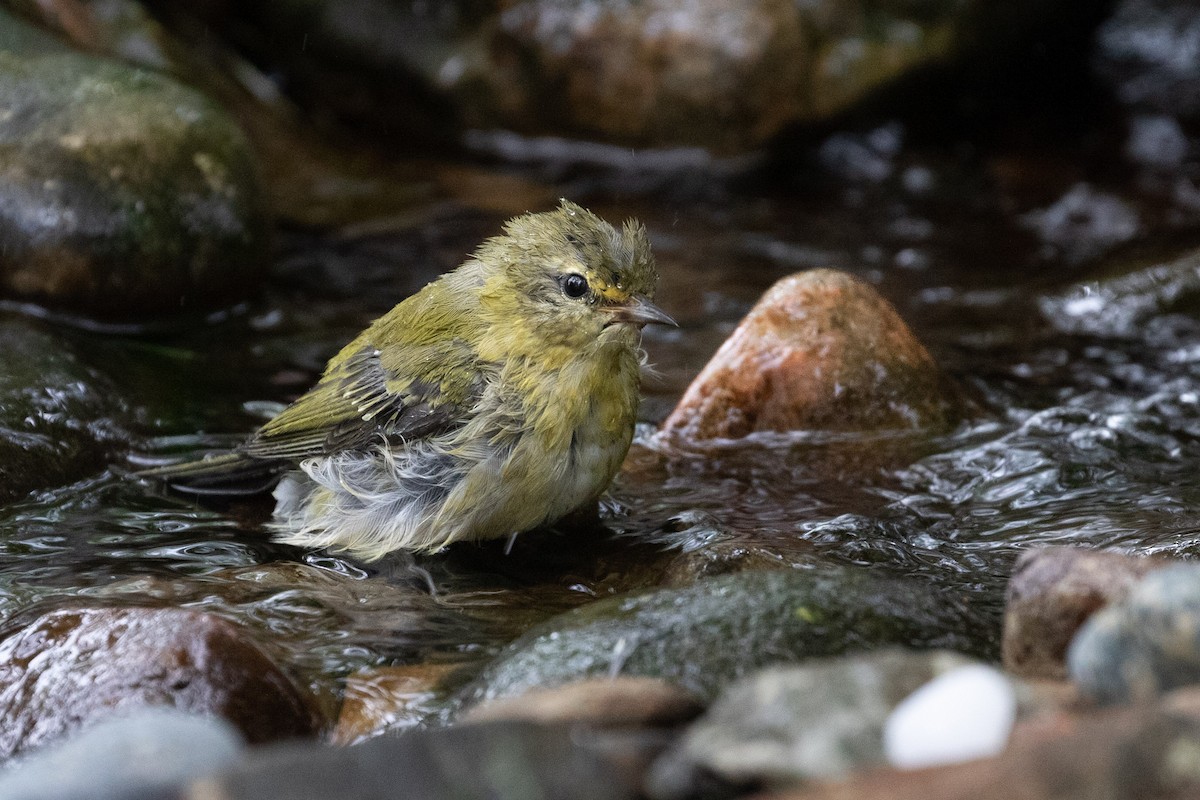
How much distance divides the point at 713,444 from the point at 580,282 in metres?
1.28

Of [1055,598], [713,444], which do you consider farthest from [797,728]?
[713,444]

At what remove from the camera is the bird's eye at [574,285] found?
485 centimetres

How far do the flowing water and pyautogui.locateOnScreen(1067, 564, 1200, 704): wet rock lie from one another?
37.5 inches

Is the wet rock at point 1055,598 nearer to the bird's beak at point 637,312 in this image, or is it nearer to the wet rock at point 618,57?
the bird's beak at point 637,312

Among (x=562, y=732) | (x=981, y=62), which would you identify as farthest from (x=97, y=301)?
(x=981, y=62)

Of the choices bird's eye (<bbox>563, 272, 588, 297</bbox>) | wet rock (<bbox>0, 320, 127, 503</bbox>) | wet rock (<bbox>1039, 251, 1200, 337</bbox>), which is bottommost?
wet rock (<bbox>0, 320, 127, 503</bbox>)

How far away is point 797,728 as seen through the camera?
2.57 m

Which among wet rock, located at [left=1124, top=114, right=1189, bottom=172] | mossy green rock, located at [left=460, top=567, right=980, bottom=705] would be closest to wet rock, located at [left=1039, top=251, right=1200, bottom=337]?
wet rock, located at [left=1124, top=114, right=1189, bottom=172]

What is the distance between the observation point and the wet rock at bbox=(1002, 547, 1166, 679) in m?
3.05

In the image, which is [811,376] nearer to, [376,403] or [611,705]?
[376,403]

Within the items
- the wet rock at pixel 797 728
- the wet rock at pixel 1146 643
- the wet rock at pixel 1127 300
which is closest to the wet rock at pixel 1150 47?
the wet rock at pixel 1127 300

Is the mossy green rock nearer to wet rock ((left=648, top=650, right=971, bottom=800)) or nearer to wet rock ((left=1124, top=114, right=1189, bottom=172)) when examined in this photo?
wet rock ((left=648, top=650, right=971, bottom=800))

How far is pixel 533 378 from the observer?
4.75 metres

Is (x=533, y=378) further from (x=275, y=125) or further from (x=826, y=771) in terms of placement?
(x=275, y=125)
